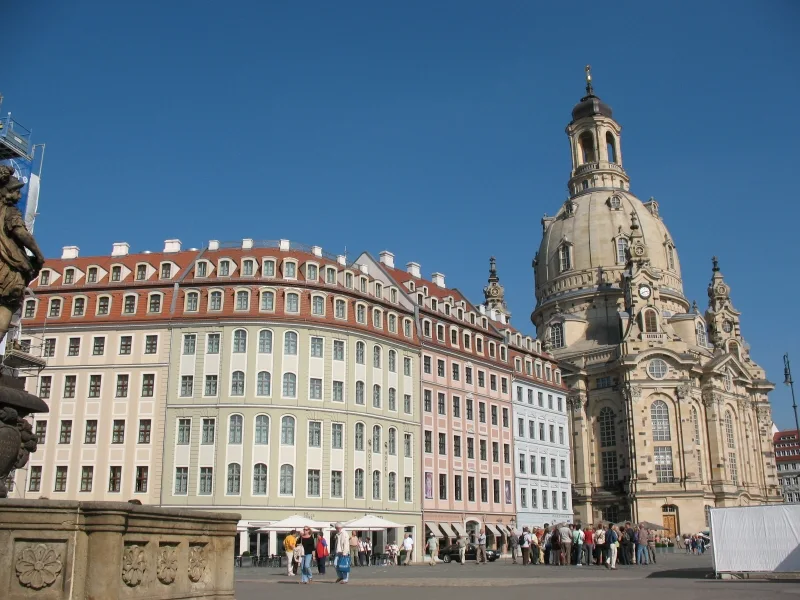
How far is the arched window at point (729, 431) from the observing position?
9556 centimetres

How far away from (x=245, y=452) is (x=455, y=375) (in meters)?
19.0

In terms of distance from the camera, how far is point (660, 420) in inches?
3610

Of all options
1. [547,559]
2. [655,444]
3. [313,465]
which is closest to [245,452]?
[313,465]

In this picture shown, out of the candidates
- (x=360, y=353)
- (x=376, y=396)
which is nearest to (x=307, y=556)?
(x=360, y=353)

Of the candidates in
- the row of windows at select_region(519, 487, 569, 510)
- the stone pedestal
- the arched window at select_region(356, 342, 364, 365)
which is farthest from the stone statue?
the row of windows at select_region(519, 487, 569, 510)

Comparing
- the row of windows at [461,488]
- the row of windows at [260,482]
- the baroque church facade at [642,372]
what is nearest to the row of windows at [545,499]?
the row of windows at [461,488]

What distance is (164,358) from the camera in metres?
51.6

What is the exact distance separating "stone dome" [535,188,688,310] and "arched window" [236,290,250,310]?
6329 centimetres

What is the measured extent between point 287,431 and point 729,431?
64.4m

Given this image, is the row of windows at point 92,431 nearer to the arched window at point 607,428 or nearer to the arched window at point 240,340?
the arched window at point 240,340

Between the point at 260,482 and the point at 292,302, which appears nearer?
the point at 260,482

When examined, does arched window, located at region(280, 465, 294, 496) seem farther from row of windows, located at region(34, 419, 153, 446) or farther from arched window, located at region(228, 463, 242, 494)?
row of windows, located at region(34, 419, 153, 446)

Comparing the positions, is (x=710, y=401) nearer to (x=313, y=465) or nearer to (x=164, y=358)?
(x=313, y=465)

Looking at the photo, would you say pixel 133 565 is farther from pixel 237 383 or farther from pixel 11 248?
pixel 237 383
